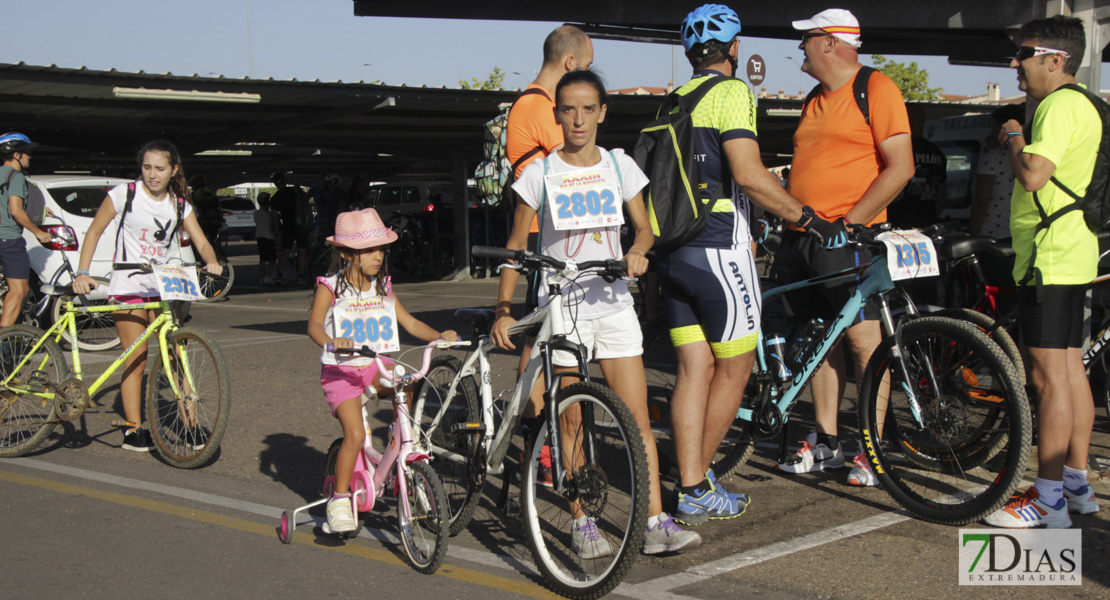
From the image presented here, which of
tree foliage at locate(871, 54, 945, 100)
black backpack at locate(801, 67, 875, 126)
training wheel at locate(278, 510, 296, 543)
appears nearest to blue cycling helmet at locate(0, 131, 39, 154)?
training wheel at locate(278, 510, 296, 543)

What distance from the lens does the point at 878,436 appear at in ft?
16.1

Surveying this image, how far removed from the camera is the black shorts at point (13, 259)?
29.6 ft

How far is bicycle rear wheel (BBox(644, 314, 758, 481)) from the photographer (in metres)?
5.28

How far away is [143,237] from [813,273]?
3.84m

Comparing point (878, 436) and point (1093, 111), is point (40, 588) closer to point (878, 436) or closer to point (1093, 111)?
point (878, 436)

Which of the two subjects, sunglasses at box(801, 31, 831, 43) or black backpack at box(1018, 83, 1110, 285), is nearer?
black backpack at box(1018, 83, 1110, 285)

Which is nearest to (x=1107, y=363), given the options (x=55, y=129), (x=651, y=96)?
(x=651, y=96)

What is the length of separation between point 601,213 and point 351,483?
157 cm

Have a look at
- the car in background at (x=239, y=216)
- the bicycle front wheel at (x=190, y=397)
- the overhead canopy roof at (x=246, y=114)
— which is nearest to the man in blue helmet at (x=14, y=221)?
the bicycle front wheel at (x=190, y=397)

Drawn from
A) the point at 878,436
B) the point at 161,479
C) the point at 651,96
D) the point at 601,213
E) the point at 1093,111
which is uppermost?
the point at 651,96

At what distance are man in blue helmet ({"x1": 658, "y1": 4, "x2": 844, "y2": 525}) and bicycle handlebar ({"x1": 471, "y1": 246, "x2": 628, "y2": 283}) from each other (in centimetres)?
72

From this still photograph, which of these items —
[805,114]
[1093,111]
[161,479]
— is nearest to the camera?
[1093,111]

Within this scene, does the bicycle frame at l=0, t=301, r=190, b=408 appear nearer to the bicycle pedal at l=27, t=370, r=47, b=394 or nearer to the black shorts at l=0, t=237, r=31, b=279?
the bicycle pedal at l=27, t=370, r=47, b=394

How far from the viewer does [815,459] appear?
18.3ft
